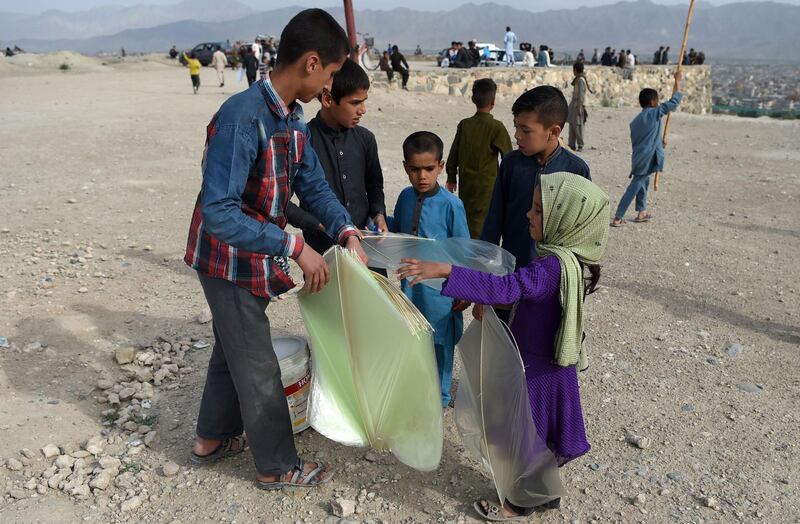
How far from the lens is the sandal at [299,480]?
2.58 metres

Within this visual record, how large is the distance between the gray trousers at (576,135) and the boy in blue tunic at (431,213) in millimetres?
9100

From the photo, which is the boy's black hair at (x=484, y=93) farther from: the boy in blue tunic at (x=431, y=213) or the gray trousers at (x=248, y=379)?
the gray trousers at (x=248, y=379)

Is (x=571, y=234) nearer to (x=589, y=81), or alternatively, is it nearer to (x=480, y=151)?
(x=480, y=151)

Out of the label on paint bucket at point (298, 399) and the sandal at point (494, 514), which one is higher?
the label on paint bucket at point (298, 399)

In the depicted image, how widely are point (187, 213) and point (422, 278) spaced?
17.0 feet

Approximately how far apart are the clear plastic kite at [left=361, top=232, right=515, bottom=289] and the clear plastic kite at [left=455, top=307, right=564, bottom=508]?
0.35 meters

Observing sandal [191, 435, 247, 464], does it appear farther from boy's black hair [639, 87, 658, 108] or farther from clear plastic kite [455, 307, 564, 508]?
boy's black hair [639, 87, 658, 108]

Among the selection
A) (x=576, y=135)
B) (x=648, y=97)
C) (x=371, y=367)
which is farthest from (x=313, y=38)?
(x=576, y=135)

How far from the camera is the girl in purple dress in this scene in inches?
81.1

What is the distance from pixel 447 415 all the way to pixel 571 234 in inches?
56.6

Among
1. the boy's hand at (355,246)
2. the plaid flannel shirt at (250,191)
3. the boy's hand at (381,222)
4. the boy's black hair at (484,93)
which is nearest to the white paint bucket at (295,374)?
the plaid flannel shirt at (250,191)

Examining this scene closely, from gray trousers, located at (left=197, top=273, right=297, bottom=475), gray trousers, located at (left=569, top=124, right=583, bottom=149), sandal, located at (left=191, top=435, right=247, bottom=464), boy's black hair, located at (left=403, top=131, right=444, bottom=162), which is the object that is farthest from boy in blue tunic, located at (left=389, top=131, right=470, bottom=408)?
gray trousers, located at (left=569, top=124, right=583, bottom=149)

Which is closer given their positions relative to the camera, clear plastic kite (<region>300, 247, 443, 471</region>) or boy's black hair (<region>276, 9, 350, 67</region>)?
boy's black hair (<region>276, 9, 350, 67</region>)

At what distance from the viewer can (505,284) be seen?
2088 millimetres
